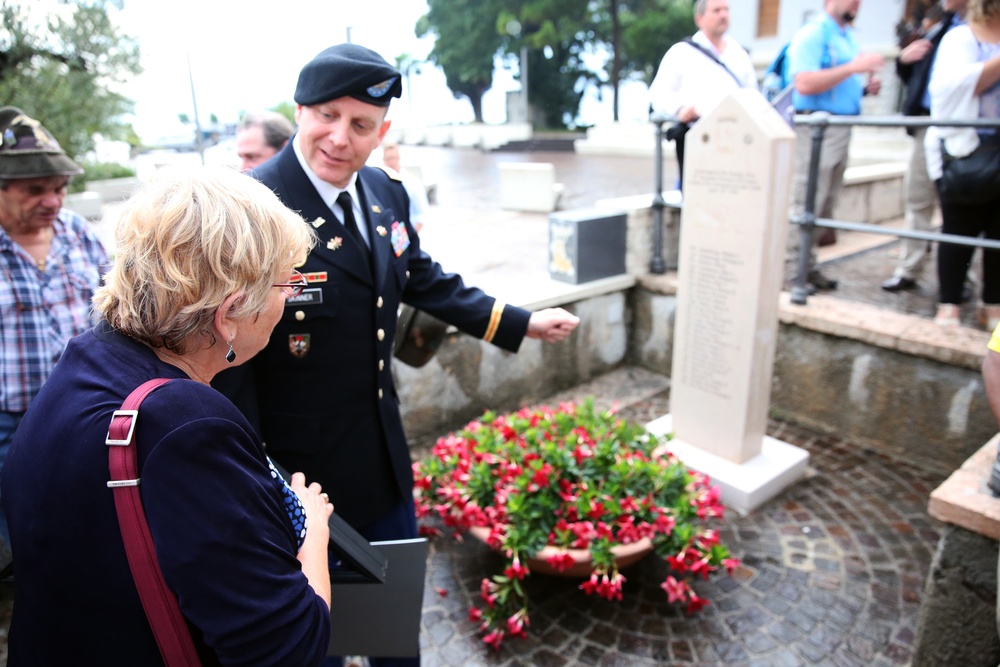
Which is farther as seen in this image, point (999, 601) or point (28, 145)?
point (28, 145)

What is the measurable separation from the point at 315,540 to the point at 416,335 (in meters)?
1.42

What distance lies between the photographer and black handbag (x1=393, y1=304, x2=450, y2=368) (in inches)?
102

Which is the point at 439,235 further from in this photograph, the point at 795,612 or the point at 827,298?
the point at 795,612

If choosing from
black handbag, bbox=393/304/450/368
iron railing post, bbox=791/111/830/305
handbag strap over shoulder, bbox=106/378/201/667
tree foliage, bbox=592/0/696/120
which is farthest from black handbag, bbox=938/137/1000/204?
tree foliage, bbox=592/0/696/120

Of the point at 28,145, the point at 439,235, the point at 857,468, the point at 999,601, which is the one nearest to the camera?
the point at 999,601

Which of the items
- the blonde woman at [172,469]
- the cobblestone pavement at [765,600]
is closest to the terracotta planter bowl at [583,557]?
the cobblestone pavement at [765,600]

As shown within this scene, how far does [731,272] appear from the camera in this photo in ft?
11.1

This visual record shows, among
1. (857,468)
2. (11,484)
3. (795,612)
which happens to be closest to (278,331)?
(11,484)

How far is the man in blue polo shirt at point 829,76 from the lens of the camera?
4.41 m

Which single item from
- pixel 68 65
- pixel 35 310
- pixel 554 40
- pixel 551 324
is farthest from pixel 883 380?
pixel 554 40

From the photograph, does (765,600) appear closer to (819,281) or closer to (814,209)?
(814,209)

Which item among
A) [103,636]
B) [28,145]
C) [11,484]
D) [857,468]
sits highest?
[28,145]

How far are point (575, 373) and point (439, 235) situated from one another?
3547 millimetres

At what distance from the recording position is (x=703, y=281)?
3527mm
